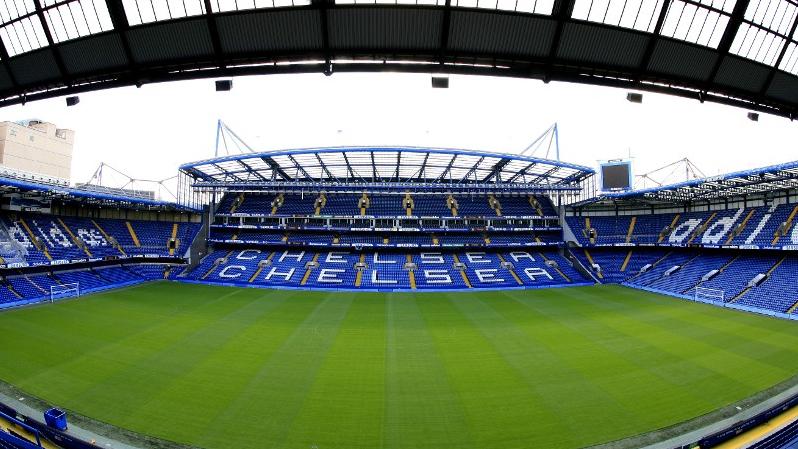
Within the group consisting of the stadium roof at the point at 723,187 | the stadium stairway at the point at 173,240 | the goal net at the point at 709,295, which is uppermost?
Answer: the stadium roof at the point at 723,187

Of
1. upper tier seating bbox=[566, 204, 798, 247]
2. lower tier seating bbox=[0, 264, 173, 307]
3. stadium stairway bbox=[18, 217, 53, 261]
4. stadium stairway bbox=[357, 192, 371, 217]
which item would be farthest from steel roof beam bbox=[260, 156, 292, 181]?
upper tier seating bbox=[566, 204, 798, 247]

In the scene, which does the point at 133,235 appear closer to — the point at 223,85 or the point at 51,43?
the point at 51,43

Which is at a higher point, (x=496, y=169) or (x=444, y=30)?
(x=496, y=169)

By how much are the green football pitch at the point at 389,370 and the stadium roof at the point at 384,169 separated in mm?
14979

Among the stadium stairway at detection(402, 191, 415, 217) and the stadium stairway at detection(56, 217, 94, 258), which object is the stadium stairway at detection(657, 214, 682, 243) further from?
the stadium stairway at detection(56, 217, 94, 258)

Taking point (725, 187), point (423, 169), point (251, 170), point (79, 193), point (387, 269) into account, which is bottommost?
point (387, 269)

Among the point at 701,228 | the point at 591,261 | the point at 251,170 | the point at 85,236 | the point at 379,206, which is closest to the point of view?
the point at 85,236

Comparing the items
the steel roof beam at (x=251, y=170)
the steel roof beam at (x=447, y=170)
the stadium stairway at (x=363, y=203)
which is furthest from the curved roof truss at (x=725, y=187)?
the steel roof beam at (x=251, y=170)

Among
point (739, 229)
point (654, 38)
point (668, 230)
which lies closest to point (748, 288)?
point (739, 229)

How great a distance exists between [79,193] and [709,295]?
53.2 metres

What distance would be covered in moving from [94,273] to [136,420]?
30.0 meters

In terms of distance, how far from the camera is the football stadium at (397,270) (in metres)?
4.95

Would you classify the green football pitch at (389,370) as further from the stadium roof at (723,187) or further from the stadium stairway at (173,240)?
the stadium stairway at (173,240)

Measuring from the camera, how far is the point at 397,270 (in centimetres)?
3553
